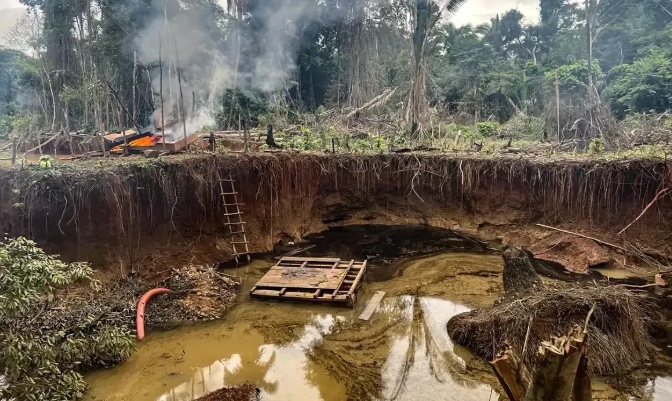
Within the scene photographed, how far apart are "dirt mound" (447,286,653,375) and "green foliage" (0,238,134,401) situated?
212 inches

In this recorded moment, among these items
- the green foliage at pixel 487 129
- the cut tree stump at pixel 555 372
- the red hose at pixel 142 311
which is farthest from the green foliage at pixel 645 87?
the red hose at pixel 142 311

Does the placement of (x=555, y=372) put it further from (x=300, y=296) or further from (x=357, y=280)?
(x=357, y=280)

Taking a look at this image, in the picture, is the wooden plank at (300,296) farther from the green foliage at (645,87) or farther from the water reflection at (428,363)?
the green foliage at (645,87)

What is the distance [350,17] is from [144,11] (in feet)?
33.2

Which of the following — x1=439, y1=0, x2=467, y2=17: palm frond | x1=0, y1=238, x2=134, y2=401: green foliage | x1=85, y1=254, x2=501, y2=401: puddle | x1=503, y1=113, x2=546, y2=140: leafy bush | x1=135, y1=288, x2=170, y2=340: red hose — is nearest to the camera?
x1=0, y1=238, x2=134, y2=401: green foliage

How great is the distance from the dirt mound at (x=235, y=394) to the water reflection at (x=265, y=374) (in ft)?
0.46

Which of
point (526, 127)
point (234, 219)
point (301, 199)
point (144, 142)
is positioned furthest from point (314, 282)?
point (526, 127)

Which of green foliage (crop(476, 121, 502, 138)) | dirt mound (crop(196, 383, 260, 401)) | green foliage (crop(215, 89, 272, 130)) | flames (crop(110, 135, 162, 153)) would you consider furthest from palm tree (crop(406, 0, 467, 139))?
dirt mound (crop(196, 383, 260, 401))

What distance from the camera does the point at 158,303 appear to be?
7.84 meters

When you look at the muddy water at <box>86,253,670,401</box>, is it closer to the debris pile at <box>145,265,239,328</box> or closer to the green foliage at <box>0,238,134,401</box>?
the debris pile at <box>145,265,239,328</box>

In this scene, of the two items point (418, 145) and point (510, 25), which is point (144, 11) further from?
point (510, 25)

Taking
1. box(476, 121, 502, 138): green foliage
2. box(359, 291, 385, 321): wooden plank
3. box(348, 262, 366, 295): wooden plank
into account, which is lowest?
box(359, 291, 385, 321): wooden plank

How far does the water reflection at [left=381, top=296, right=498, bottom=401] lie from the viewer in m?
5.43

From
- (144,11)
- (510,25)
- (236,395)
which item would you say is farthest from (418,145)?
(510,25)
